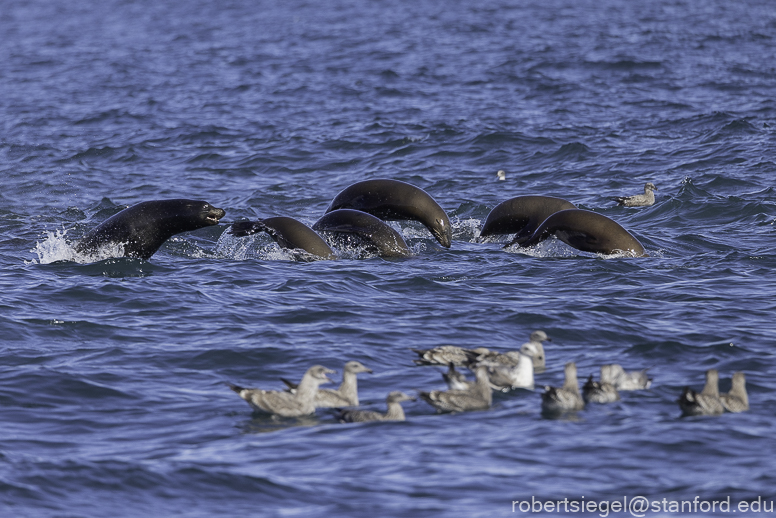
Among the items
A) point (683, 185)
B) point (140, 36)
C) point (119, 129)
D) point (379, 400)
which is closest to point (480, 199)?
point (683, 185)

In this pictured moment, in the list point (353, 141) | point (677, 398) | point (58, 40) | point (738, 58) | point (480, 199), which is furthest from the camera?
point (58, 40)

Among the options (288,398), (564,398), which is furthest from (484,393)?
(288,398)

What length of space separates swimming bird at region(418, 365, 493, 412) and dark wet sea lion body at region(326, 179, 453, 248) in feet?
17.1

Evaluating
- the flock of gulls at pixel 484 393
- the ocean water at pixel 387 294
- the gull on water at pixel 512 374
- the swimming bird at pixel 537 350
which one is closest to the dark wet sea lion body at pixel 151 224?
the ocean water at pixel 387 294

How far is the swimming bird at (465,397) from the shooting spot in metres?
7.81

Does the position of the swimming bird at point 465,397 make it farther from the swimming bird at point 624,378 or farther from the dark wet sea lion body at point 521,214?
the dark wet sea lion body at point 521,214

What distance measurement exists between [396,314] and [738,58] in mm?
20685

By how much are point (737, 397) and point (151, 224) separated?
709 cm

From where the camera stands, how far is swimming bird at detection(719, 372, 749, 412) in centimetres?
773

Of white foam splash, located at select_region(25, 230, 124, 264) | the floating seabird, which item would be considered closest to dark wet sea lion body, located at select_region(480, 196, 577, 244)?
the floating seabird

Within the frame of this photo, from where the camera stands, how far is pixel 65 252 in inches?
496

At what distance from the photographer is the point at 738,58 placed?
2806 centimetres

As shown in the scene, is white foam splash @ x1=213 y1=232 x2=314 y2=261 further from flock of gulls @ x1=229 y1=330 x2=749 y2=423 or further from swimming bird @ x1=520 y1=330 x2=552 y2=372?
flock of gulls @ x1=229 y1=330 x2=749 y2=423

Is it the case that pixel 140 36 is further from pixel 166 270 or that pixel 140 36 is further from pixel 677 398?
pixel 677 398
